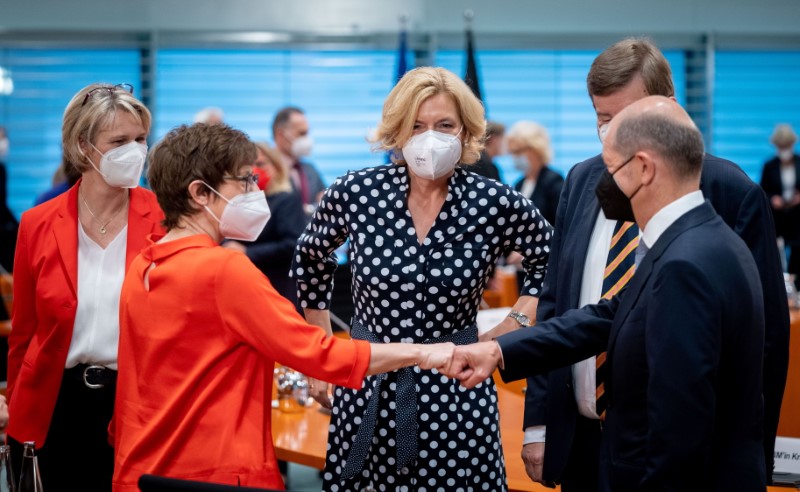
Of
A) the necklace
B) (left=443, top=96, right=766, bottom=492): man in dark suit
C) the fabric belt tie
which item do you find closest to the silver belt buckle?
the necklace

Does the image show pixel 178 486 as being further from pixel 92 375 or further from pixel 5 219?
pixel 5 219

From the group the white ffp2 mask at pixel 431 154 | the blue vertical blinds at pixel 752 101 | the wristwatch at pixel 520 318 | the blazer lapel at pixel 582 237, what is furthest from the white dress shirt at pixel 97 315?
the blue vertical blinds at pixel 752 101

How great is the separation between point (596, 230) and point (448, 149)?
0.44 meters

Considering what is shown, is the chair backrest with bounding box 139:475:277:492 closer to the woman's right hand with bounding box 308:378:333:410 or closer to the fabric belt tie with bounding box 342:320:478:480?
the fabric belt tie with bounding box 342:320:478:480

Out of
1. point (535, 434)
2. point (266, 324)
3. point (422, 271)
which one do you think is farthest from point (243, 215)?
point (535, 434)

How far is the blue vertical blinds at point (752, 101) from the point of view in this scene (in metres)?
10.3

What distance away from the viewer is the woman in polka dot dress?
2.43 meters

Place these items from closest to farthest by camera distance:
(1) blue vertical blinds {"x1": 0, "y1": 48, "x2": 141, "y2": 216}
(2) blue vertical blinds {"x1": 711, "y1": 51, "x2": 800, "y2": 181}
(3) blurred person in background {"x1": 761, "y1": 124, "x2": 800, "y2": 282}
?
(1) blue vertical blinds {"x1": 0, "y1": 48, "x2": 141, "y2": 216}, (3) blurred person in background {"x1": 761, "y1": 124, "x2": 800, "y2": 282}, (2) blue vertical blinds {"x1": 711, "y1": 51, "x2": 800, "y2": 181}

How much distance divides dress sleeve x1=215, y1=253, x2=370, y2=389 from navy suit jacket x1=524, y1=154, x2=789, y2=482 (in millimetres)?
672

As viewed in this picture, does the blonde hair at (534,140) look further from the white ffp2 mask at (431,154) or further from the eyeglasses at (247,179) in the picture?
the eyeglasses at (247,179)

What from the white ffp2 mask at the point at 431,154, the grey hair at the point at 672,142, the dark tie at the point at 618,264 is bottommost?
the dark tie at the point at 618,264

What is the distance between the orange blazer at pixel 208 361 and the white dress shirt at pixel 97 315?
→ 72 cm

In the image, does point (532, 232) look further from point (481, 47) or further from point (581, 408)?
point (481, 47)

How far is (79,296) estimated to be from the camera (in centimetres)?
274
